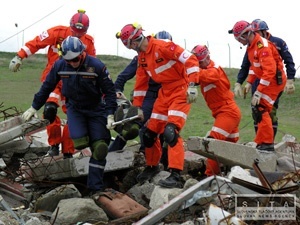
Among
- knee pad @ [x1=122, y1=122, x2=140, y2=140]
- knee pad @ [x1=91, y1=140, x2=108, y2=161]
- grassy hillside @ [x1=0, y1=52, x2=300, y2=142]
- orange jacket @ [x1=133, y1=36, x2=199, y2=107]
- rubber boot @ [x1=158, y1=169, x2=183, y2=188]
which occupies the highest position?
orange jacket @ [x1=133, y1=36, x2=199, y2=107]

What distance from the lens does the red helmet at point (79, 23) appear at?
843 centimetres

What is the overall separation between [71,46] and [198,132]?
7.77 meters

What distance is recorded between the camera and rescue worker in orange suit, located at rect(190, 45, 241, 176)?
7746 millimetres

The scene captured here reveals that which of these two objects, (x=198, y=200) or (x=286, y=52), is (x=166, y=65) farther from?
(x=286, y=52)

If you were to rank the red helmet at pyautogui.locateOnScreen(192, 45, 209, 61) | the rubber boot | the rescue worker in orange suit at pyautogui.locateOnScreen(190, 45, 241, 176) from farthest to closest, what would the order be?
the red helmet at pyautogui.locateOnScreen(192, 45, 209, 61) → the rescue worker in orange suit at pyautogui.locateOnScreen(190, 45, 241, 176) → the rubber boot

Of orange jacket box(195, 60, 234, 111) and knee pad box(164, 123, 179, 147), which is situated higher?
orange jacket box(195, 60, 234, 111)

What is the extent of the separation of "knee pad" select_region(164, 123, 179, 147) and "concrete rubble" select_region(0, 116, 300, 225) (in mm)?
354

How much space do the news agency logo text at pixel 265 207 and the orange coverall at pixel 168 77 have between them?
1831mm

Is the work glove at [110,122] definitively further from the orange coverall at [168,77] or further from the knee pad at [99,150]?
the orange coverall at [168,77]

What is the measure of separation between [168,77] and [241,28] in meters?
1.77

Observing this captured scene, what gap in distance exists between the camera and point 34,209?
666 centimetres

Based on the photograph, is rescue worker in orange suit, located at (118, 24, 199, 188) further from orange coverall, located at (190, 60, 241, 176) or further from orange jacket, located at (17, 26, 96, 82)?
orange jacket, located at (17, 26, 96, 82)

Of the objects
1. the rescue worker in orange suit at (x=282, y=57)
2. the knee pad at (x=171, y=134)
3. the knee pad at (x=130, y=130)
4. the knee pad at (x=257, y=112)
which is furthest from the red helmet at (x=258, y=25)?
the knee pad at (x=171, y=134)

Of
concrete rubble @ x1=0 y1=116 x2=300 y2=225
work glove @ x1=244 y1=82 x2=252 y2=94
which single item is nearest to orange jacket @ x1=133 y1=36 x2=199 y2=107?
concrete rubble @ x1=0 y1=116 x2=300 y2=225
